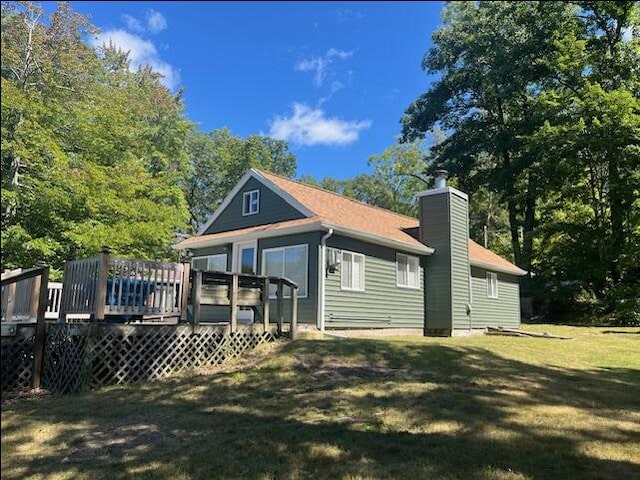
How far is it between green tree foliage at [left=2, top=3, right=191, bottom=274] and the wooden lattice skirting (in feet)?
4.75

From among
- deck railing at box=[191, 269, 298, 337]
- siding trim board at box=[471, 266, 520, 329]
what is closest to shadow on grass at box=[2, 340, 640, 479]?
deck railing at box=[191, 269, 298, 337]

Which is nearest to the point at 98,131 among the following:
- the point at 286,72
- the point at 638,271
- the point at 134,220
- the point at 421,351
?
the point at 134,220

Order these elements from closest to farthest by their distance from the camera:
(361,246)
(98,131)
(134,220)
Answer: (361,246) < (98,131) < (134,220)

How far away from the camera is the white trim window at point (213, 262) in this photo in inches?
631

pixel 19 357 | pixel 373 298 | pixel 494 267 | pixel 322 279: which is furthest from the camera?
pixel 494 267

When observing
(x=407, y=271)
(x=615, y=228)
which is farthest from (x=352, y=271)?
(x=615, y=228)

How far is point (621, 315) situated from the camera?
22.2 m

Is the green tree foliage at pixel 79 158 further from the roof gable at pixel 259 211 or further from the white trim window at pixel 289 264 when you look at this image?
the white trim window at pixel 289 264

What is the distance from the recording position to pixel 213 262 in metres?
16.4

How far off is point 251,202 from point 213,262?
2237 millimetres

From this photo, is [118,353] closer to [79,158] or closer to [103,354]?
[103,354]

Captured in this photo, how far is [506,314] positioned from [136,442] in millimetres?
18149

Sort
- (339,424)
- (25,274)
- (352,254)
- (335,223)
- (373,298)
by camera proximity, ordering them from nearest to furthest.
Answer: (339,424)
(25,274)
(335,223)
(352,254)
(373,298)

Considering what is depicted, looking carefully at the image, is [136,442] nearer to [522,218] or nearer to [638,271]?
[638,271]
